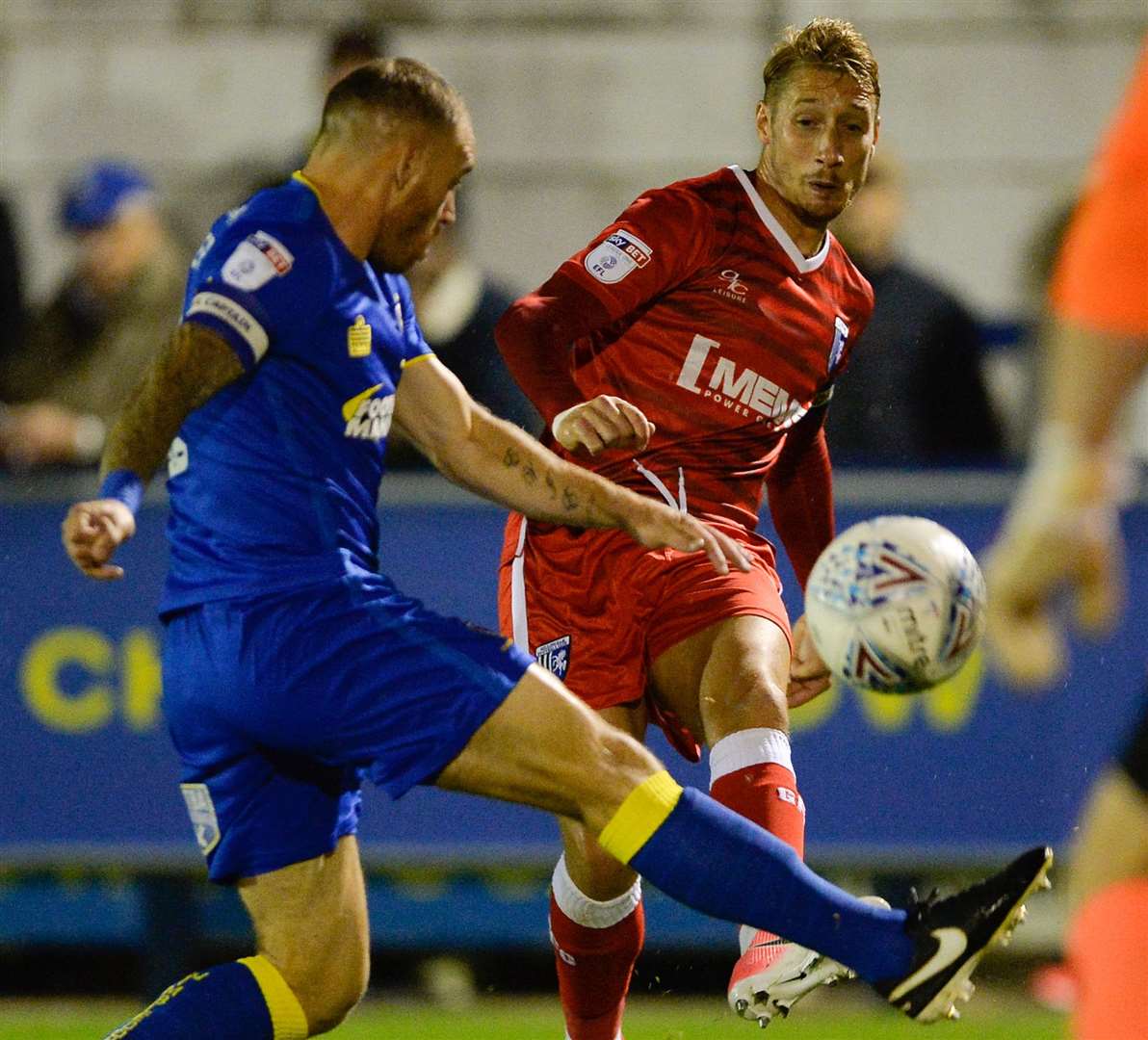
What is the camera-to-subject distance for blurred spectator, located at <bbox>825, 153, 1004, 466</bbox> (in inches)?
283

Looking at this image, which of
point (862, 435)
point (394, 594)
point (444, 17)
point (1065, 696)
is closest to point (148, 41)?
point (444, 17)

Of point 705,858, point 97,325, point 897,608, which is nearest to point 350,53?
point 97,325

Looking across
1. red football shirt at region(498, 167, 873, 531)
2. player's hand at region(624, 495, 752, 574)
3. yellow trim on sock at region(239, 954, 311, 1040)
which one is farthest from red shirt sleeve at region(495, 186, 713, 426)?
yellow trim on sock at region(239, 954, 311, 1040)

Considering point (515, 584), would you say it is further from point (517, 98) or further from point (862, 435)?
point (517, 98)

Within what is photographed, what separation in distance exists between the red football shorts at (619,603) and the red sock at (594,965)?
1.74 ft

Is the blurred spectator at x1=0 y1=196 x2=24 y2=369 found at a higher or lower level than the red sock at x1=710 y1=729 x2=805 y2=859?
lower

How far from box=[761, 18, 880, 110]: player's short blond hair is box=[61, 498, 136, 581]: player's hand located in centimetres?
195

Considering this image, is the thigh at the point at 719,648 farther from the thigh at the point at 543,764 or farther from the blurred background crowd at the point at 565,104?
the blurred background crowd at the point at 565,104

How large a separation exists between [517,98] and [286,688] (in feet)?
18.4

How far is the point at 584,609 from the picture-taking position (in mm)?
5031

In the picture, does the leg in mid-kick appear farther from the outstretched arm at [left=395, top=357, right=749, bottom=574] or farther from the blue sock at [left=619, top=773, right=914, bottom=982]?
the outstretched arm at [left=395, top=357, right=749, bottom=574]

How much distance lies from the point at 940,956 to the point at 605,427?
1.24 metres

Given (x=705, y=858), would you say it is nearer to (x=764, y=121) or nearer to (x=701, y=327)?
(x=701, y=327)

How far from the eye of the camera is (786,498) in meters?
5.39
